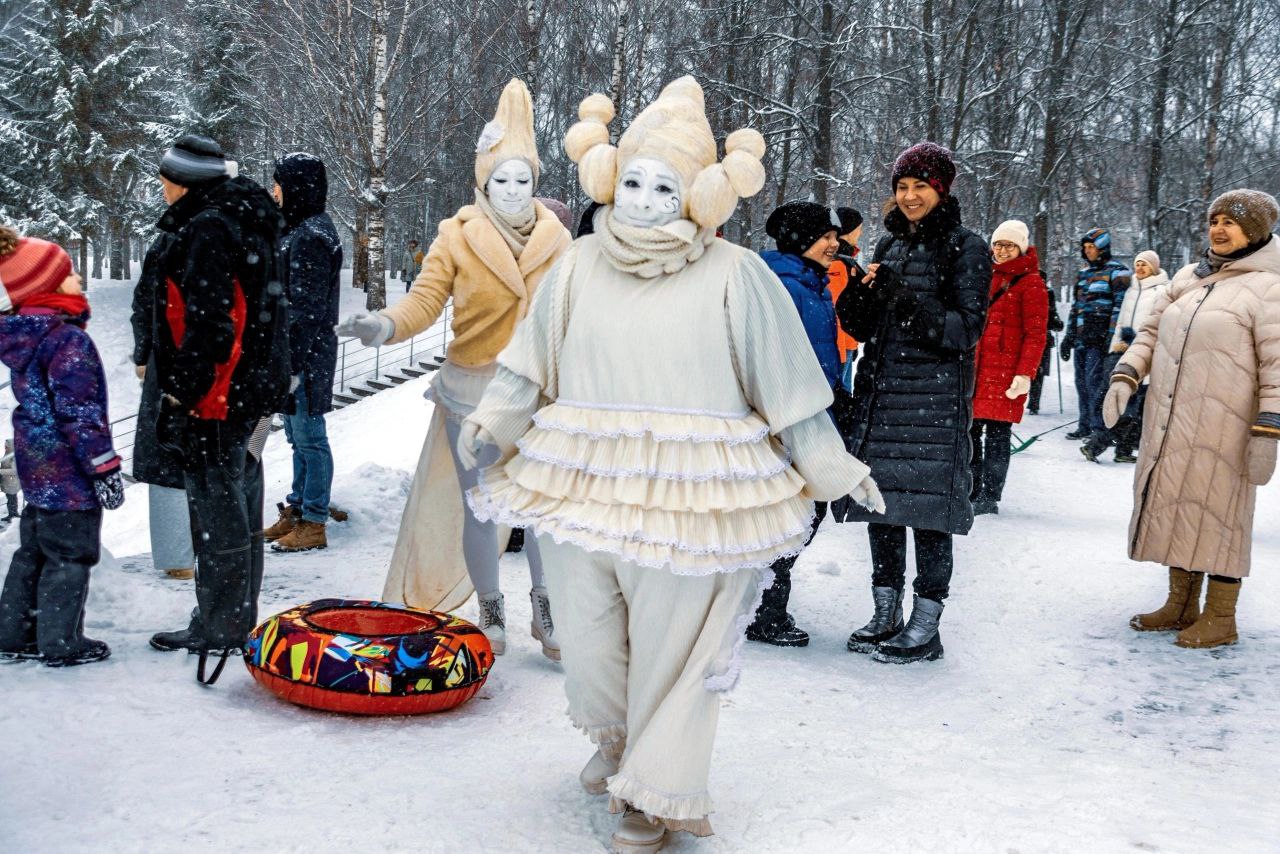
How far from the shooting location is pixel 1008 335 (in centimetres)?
771

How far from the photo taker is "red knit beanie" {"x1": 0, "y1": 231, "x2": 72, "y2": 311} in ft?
12.9

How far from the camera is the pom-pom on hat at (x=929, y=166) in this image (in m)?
4.56

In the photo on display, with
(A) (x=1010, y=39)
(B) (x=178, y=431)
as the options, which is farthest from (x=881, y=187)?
(B) (x=178, y=431)

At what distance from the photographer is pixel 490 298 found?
4.56m

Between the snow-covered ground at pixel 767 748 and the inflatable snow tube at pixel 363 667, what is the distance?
0.30 ft

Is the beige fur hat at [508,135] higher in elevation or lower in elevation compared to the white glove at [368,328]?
higher

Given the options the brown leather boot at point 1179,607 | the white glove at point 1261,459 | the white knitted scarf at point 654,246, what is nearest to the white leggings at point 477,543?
the white knitted scarf at point 654,246

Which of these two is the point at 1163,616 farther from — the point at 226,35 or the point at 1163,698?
the point at 226,35

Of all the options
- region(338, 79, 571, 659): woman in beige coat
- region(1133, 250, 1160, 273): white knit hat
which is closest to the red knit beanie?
region(338, 79, 571, 659): woman in beige coat

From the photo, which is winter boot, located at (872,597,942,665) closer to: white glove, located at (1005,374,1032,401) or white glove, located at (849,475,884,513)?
white glove, located at (849,475,884,513)

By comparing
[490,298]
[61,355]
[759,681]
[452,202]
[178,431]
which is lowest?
[759,681]

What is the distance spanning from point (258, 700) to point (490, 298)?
6.03 feet

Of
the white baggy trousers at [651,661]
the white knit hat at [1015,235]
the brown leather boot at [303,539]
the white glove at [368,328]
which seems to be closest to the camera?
the white baggy trousers at [651,661]

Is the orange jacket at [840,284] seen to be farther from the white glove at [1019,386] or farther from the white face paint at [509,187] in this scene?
the white face paint at [509,187]
